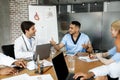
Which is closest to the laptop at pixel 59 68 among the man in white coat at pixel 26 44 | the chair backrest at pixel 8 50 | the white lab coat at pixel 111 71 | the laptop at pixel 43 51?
the white lab coat at pixel 111 71

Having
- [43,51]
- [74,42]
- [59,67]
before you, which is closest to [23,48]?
[43,51]

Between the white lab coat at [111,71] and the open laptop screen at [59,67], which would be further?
the open laptop screen at [59,67]

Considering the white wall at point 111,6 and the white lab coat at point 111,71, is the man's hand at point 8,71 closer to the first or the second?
the white lab coat at point 111,71

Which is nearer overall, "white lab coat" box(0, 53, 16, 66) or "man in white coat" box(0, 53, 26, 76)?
"man in white coat" box(0, 53, 26, 76)

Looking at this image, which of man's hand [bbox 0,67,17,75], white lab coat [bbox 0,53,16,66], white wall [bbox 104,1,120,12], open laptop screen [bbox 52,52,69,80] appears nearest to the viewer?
open laptop screen [bbox 52,52,69,80]

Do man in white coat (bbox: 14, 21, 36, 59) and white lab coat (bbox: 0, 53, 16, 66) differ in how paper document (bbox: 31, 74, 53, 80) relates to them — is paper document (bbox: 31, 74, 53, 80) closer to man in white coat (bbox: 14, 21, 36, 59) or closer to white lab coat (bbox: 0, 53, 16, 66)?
white lab coat (bbox: 0, 53, 16, 66)

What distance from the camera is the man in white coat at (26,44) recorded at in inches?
119

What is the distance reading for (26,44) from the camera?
321cm

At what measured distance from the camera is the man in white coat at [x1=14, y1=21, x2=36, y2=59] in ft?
9.89

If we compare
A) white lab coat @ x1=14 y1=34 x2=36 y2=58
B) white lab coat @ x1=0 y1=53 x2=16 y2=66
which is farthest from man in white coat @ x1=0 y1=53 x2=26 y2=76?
white lab coat @ x1=14 y1=34 x2=36 y2=58

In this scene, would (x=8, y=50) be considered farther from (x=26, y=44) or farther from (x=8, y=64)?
(x=8, y=64)

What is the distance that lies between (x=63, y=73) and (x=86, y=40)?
1.87 metres

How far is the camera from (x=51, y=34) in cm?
522

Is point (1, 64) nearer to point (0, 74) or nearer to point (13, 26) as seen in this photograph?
point (0, 74)
